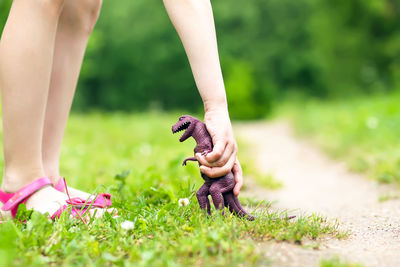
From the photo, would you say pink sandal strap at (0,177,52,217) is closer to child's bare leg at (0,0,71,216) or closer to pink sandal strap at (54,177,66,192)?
child's bare leg at (0,0,71,216)

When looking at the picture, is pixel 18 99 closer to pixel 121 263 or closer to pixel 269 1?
pixel 121 263

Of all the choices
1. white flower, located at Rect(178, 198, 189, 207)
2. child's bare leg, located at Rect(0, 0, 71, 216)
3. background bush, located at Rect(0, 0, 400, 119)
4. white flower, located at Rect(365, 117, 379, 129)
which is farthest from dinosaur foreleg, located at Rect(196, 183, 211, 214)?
background bush, located at Rect(0, 0, 400, 119)

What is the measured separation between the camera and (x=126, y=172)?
205 cm

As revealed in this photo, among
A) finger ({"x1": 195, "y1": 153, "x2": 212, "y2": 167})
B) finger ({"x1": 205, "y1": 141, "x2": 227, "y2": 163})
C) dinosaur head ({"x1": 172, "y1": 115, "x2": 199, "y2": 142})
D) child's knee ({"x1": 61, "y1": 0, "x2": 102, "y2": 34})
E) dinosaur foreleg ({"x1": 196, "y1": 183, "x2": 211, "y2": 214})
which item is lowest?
dinosaur foreleg ({"x1": 196, "y1": 183, "x2": 211, "y2": 214})

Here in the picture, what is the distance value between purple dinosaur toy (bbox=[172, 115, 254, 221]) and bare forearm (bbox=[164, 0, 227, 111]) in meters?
0.09

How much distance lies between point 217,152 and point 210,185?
0.50ft

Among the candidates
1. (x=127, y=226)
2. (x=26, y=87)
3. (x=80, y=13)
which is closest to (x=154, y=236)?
(x=127, y=226)

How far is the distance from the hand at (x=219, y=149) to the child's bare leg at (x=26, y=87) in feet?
1.86

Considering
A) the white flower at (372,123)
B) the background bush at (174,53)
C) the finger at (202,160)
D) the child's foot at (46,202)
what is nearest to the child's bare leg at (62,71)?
the child's foot at (46,202)

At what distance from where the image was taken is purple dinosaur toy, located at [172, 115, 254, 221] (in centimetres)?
146

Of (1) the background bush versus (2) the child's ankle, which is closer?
(2) the child's ankle

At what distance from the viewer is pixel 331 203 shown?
8.49ft

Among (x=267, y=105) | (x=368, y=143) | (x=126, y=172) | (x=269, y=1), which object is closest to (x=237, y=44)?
(x=269, y=1)

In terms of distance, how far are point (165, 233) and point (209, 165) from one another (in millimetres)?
281
